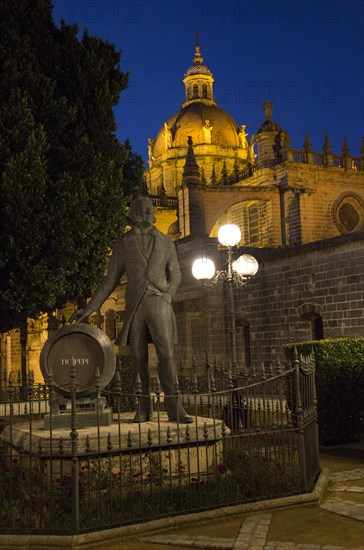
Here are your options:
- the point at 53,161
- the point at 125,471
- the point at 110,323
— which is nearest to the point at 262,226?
the point at 110,323

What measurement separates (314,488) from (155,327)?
2.39 m

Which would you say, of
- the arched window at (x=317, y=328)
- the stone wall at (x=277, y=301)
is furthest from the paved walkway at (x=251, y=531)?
the arched window at (x=317, y=328)

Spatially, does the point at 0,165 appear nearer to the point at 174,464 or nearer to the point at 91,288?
the point at 91,288

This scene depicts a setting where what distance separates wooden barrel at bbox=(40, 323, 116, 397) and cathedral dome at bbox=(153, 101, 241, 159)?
5070cm

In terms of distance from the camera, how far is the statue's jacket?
7.23 m

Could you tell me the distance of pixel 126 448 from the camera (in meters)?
5.90

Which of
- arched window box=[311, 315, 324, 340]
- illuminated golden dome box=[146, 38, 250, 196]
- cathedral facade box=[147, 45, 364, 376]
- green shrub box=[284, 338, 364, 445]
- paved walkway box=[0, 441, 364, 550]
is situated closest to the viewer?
paved walkway box=[0, 441, 364, 550]

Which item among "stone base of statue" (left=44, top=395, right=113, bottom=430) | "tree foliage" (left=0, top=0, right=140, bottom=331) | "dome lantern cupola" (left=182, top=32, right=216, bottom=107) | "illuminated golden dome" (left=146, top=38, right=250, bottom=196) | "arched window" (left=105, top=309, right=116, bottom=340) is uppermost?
"dome lantern cupola" (left=182, top=32, right=216, bottom=107)

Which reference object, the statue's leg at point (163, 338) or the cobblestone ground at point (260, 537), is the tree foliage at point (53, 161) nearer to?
the statue's leg at point (163, 338)

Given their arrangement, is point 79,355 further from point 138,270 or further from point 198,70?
point 198,70

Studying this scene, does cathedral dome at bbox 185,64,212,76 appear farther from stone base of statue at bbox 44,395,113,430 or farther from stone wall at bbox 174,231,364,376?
stone base of statue at bbox 44,395,113,430

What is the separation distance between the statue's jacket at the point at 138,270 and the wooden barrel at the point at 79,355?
254 mm

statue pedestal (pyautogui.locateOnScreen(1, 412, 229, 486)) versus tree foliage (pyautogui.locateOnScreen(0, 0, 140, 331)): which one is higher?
tree foliage (pyautogui.locateOnScreen(0, 0, 140, 331))

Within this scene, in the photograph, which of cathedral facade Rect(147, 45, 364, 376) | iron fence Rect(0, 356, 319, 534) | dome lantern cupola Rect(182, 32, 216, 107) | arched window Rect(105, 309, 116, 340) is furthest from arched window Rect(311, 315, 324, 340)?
dome lantern cupola Rect(182, 32, 216, 107)
